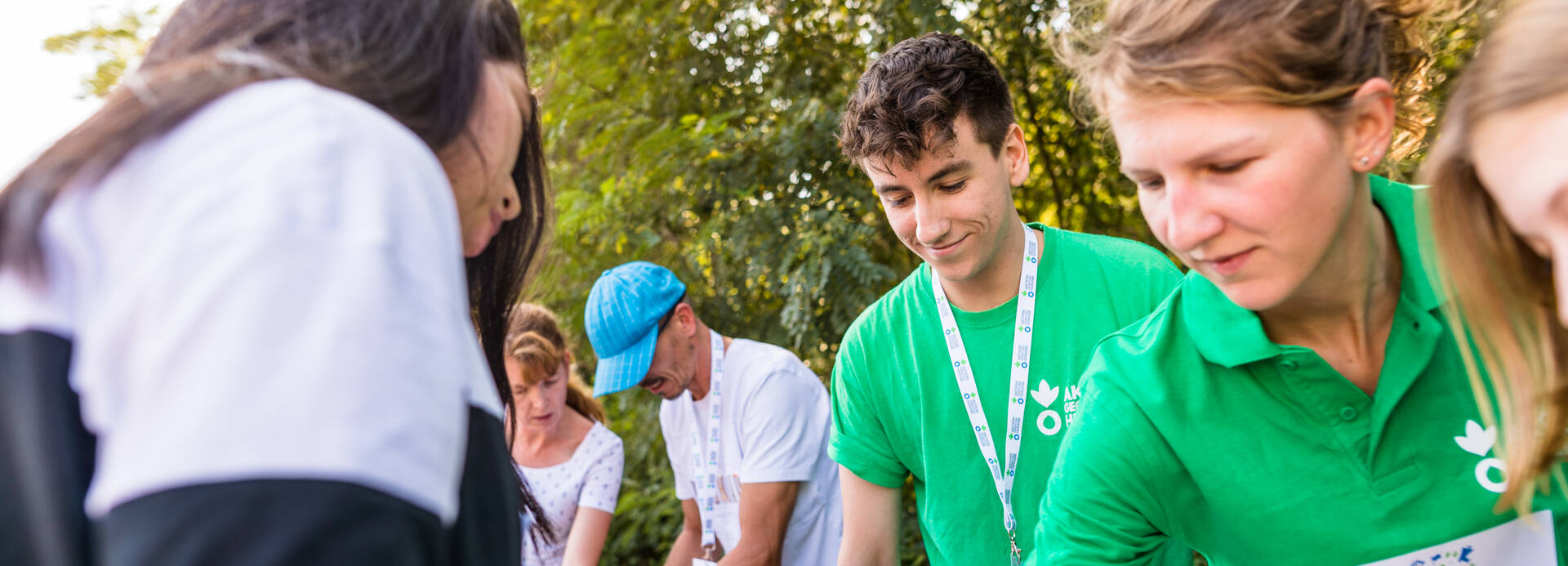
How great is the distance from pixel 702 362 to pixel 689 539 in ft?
2.62

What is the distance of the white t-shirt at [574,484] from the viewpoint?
421 cm

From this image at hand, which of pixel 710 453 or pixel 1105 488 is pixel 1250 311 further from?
pixel 710 453

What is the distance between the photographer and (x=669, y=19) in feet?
17.3

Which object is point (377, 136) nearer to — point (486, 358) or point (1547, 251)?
point (486, 358)

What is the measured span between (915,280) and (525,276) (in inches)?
Answer: 58.0

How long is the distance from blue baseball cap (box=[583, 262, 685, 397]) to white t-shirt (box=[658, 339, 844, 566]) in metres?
0.31

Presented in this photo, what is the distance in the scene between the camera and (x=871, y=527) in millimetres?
2762

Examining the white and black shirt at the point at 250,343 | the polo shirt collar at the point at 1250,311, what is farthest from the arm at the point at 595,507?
the white and black shirt at the point at 250,343

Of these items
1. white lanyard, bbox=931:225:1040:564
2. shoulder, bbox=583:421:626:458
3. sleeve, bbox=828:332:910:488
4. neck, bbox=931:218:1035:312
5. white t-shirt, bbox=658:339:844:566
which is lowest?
shoulder, bbox=583:421:626:458

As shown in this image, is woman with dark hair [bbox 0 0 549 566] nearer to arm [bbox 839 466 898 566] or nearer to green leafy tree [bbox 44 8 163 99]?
arm [bbox 839 466 898 566]

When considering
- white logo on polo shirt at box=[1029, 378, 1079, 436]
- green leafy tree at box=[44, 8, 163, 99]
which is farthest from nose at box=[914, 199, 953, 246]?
green leafy tree at box=[44, 8, 163, 99]

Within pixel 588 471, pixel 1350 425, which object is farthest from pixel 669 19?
pixel 1350 425

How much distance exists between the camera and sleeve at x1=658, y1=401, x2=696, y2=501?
4145 millimetres

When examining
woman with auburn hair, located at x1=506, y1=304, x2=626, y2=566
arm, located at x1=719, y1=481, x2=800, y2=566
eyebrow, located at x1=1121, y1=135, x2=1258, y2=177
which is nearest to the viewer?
eyebrow, located at x1=1121, y1=135, x2=1258, y2=177
